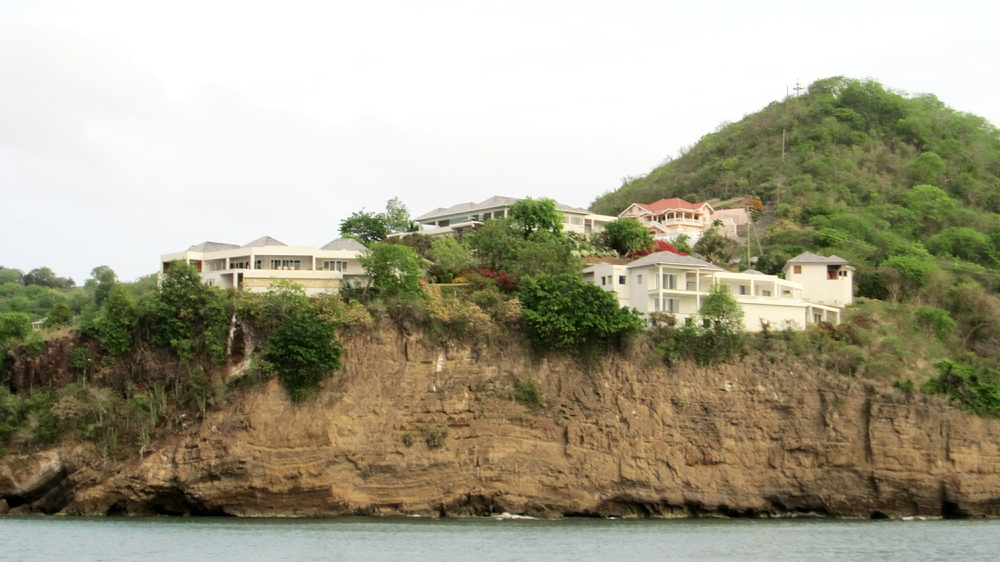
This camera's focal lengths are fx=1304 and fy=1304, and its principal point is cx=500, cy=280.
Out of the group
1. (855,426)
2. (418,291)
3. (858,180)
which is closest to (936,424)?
(855,426)

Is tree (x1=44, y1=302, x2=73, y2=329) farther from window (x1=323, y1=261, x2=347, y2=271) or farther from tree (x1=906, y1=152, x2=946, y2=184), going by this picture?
tree (x1=906, y1=152, x2=946, y2=184)

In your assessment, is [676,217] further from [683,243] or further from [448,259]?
[448,259]

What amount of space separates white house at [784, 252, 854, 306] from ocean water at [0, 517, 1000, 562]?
52.2 feet

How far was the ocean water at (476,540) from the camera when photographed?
37.3 m

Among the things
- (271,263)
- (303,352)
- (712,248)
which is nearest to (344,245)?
(271,263)

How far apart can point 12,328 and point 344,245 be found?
14.9m

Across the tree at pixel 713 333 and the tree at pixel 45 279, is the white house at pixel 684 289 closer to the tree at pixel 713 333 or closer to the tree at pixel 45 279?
the tree at pixel 713 333

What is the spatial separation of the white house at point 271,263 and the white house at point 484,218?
12.1 metres

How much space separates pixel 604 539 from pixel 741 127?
203 feet

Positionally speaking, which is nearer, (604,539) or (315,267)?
(604,539)

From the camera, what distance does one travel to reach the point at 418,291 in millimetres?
53719

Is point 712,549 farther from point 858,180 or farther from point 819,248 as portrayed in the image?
point 858,180

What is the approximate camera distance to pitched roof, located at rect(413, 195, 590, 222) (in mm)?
72438

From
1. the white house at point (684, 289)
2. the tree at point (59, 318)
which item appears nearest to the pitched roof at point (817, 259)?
the white house at point (684, 289)
